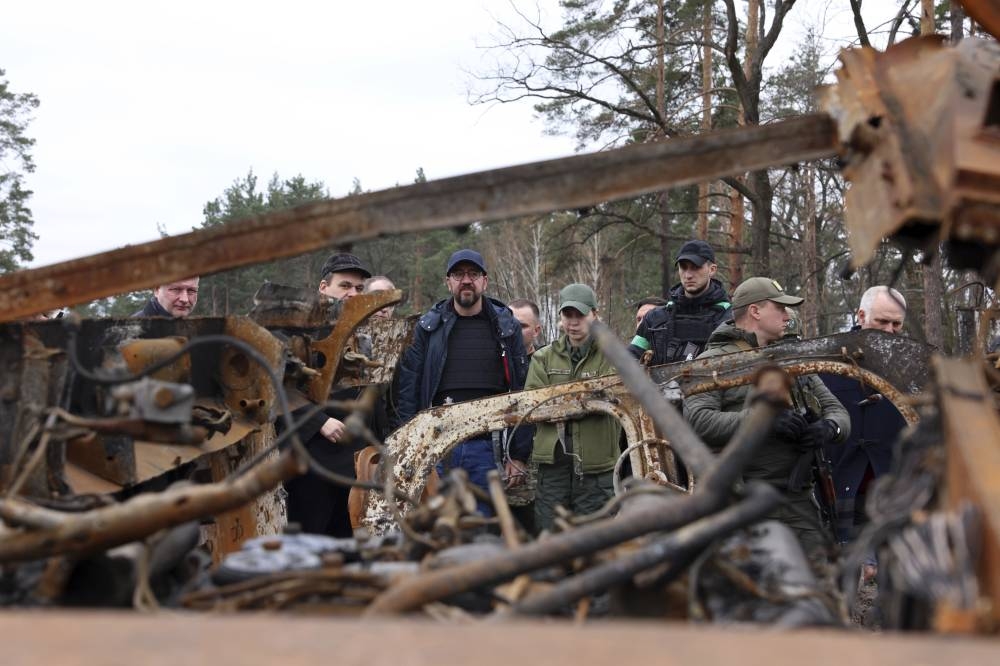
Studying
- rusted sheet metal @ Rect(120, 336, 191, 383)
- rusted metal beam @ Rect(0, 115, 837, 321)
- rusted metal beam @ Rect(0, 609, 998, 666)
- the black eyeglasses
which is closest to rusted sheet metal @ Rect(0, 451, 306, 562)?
rusted metal beam @ Rect(0, 115, 837, 321)

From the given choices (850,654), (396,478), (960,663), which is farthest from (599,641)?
(396,478)

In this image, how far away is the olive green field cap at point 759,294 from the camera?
529cm

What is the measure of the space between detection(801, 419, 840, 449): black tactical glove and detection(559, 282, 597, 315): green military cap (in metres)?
1.71

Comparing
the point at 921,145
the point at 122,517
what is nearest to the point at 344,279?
the point at 122,517

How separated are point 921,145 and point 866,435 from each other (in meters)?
4.23

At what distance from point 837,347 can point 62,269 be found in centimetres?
361

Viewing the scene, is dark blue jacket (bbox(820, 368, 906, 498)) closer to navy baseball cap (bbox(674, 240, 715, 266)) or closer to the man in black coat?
navy baseball cap (bbox(674, 240, 715, 266))

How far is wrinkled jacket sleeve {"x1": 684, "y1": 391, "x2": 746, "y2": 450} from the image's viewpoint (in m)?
4.98

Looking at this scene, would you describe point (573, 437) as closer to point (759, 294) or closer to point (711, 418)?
point (711, 418)

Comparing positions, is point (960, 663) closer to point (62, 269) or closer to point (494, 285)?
point (62, 269)

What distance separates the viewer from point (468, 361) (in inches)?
252

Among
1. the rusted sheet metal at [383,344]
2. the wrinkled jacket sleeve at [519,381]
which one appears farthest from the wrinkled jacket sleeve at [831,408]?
the rusted sheet metal at [383,344]

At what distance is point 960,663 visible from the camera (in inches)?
50.6

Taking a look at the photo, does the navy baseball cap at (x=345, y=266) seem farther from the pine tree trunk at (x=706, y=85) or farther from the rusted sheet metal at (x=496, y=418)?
the pine tree trunk at (x=706, y=85)
